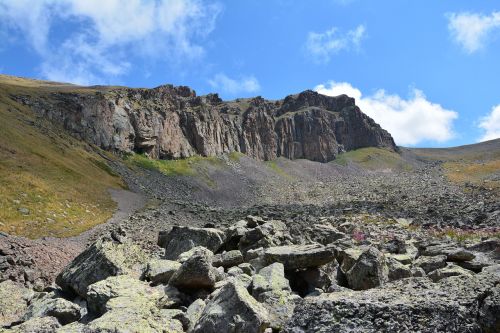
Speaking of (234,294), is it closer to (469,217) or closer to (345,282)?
(345,282)

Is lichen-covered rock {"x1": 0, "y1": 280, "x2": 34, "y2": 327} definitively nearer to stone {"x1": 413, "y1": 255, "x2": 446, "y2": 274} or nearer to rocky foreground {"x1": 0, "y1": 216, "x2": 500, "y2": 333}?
rocky foreground {"x1": 0, "y1": 216, "x2": 500, "y2": 333}

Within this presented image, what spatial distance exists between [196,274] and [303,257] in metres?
3.55

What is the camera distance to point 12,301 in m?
14.3

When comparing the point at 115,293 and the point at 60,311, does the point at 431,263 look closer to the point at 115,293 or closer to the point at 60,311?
the point at 115,293

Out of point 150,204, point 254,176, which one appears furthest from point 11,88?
point 254,176

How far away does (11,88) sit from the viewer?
10612 centimetres

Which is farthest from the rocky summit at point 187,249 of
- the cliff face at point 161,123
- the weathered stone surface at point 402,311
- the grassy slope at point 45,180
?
the cliff face at point 161,123

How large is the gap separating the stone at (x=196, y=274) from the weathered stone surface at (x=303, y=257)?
252cm

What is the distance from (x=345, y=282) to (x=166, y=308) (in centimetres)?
613

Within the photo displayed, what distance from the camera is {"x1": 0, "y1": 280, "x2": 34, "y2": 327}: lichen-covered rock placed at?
13078 millimetres

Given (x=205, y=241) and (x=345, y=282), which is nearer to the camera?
(x=345, y=282)

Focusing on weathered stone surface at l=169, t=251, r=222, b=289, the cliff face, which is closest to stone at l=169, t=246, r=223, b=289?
weathered stone surface at l=169, t=251, r=222, b=289

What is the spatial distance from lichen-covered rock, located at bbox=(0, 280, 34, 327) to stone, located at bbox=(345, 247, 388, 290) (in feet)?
33.9

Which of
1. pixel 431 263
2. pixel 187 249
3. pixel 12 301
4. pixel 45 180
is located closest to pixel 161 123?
pixel 45 180
